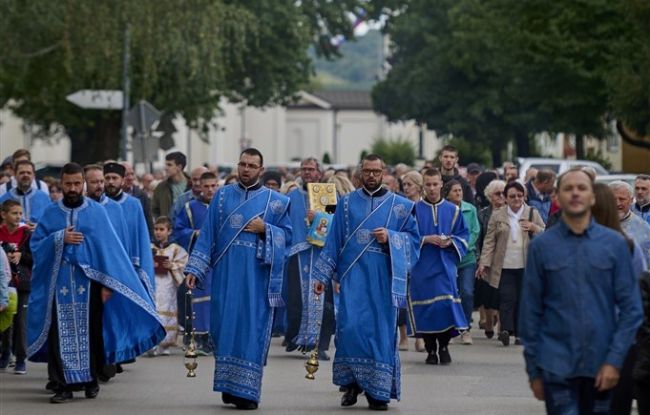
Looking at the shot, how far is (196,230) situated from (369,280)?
15.8 feet

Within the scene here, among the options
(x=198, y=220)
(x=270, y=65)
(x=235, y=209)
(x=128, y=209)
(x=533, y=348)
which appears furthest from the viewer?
(x=270, y=65)

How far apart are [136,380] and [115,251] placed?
2018 millimetres

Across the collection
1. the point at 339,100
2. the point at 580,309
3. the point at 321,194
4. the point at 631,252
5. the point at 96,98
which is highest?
the point at 339,100

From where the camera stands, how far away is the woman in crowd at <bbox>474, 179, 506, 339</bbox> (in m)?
20.6

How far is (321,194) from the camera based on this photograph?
16.3 m

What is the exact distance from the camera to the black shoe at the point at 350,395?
14.1 m

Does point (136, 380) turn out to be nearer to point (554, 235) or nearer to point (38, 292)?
point (38, 292)

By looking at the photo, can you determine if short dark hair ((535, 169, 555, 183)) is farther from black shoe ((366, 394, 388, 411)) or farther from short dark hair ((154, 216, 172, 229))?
black shoe ((366, 394, 388, 411))

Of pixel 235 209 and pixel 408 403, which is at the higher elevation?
pixel 235 209

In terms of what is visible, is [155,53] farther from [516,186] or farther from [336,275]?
[336,275]

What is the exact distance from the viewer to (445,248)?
1798 centimetres

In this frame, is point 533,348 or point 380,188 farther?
point 380,188

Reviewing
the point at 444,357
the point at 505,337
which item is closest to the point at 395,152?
the point at 505,337

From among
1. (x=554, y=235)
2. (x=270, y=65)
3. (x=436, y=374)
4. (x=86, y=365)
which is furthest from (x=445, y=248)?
(x=270, y=65)
